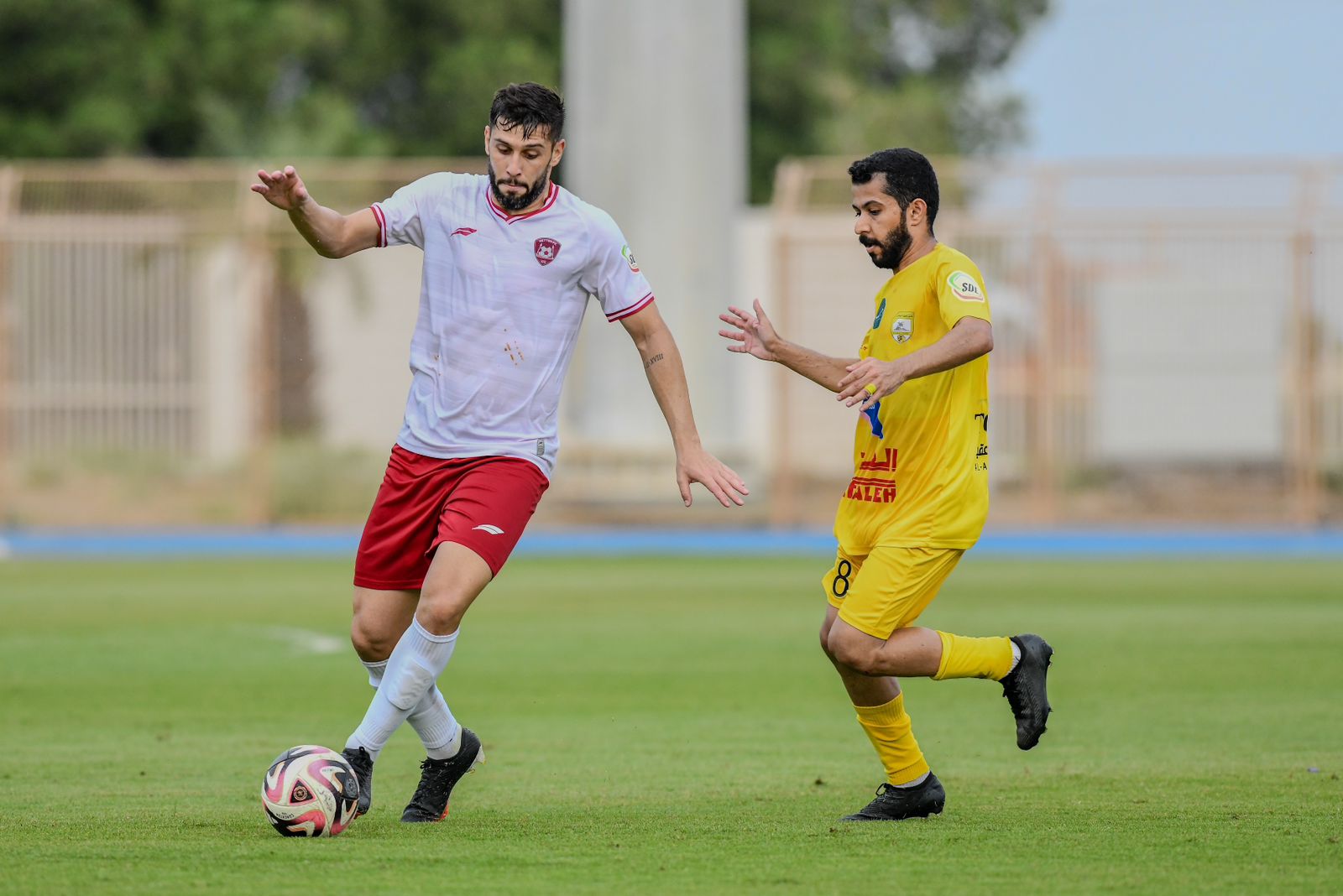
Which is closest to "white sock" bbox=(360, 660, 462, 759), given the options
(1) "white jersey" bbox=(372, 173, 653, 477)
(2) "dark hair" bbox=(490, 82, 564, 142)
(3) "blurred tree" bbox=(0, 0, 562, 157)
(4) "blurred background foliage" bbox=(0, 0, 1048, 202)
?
(1) "white jersey" bbox=(372, 173, 653, 477)

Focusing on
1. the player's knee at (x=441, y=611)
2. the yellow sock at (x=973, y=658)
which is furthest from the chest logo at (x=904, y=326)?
the player's knee at (x=441, y=611)

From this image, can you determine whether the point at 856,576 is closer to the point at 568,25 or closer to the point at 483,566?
the point at 483,566

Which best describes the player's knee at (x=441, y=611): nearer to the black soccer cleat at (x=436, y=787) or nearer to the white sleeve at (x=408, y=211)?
the black soccer cleat at (x=436, y=787)

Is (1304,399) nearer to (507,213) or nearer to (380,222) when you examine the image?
(507,213)

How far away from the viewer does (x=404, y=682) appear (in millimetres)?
6293

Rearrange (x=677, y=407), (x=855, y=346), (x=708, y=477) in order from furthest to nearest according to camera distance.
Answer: (x=855, y=346) < (x=677, y=407) < (x=708, y=477)

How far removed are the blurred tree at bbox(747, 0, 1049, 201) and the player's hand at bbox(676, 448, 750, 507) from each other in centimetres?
3276

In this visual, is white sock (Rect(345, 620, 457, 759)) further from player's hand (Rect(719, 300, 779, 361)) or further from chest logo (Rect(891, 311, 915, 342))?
chest logo (Rect(891, 311, 915, 342))

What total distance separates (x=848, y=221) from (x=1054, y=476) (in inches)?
170

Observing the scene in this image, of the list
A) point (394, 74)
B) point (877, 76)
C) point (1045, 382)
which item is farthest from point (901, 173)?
point (877, 76)

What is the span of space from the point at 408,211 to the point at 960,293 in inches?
74.8

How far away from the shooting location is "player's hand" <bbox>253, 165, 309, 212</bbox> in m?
6.41

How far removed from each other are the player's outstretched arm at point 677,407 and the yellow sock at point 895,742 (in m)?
0.86

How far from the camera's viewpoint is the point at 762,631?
1372cm
